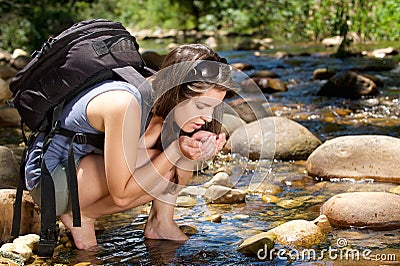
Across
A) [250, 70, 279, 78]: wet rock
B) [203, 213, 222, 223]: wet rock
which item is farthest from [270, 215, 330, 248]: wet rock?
[250, 70, 279, 78]: wet rock

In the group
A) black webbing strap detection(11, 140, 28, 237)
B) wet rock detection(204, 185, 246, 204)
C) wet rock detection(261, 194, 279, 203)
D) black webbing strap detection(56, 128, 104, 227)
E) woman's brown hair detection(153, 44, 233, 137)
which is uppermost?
woman's brown hair detection(153, 44, 233, 137)

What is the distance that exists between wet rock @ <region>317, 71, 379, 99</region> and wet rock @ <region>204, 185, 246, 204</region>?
3617 mm

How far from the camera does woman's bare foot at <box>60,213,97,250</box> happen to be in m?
2.85

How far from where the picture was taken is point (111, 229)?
3.20 metres

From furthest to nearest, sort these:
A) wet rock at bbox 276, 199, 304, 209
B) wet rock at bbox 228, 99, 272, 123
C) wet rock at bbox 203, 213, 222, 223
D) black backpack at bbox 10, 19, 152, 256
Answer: wet rock at bbox 228, 99, 272, 123 < wet rock at bbox 276, 199, 304, 209 < wet rock at bbox 203, 213, 222, 223 < black backpack at bbox 10, 19, 152, 256

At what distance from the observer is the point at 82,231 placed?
2.87 metres

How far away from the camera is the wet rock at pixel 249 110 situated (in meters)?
5.64

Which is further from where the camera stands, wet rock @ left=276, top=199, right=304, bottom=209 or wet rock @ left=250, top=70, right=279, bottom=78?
wet rock @ left=250, top=70, right=279, bottom=78

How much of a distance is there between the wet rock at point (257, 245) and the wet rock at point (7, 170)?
55.7 inches

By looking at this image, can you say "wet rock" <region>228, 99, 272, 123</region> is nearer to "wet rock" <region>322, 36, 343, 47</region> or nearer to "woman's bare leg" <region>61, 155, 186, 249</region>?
"woman's bare leg" <region>61, 155, 186, 249</region>

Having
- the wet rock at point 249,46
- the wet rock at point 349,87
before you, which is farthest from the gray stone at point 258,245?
the wet rock at point 249,46

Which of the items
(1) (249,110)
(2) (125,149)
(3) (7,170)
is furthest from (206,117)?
(1) (249,110)

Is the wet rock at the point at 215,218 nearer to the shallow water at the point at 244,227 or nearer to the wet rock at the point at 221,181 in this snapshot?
the shallow water at the point at 244,227

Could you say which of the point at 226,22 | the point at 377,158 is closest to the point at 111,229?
the point at 377,158
